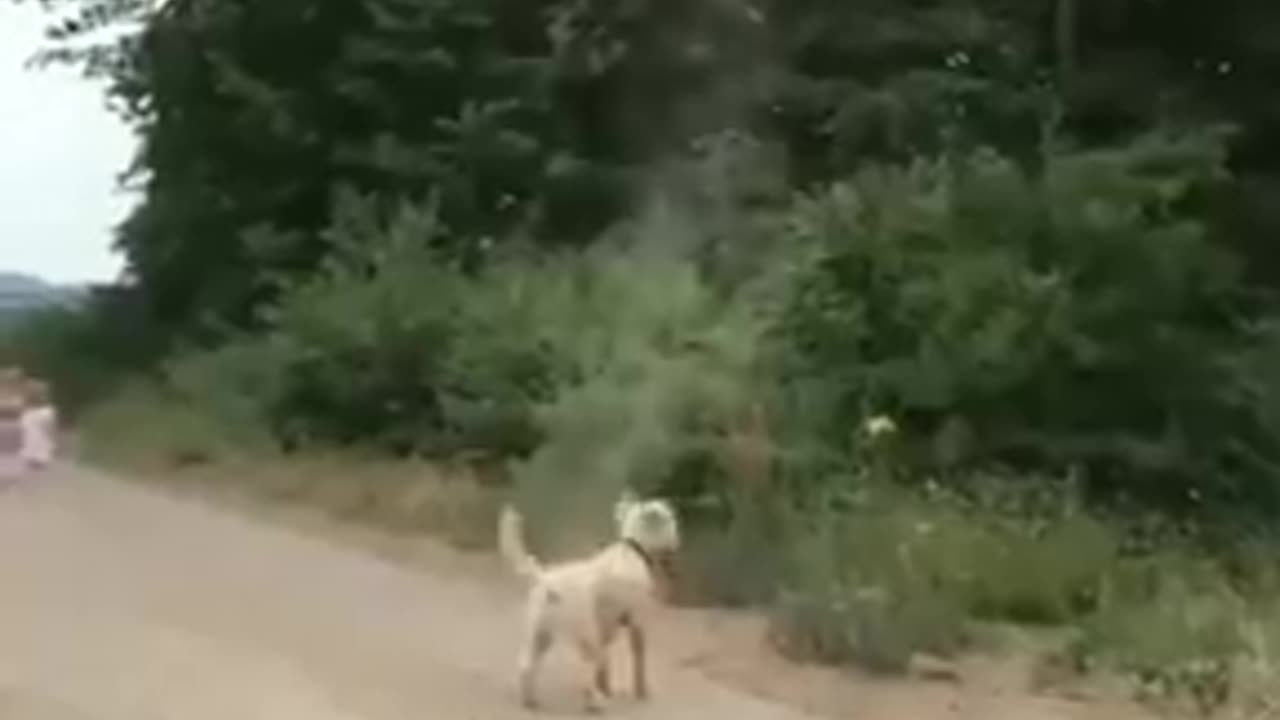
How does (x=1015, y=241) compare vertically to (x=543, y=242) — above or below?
below

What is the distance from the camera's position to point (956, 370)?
15.7 metres

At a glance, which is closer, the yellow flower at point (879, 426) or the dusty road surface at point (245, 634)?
the dusty road surface at point (245, 634)

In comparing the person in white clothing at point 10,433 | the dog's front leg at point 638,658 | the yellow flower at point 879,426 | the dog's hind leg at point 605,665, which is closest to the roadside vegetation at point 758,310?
the yellow flower at point 879,426

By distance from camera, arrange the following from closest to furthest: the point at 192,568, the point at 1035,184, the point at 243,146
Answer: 1. the point at 192,568
2. the point at 1035,184
3. the point at 243,146

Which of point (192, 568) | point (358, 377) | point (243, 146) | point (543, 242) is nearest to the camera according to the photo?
point (192, 568)

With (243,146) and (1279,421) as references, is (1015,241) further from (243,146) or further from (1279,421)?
(243,146)

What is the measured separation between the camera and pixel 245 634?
11578 millimetres

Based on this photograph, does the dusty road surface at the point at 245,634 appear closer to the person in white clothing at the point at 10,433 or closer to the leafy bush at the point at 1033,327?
Result: the person in white clothing at the point at 10,433

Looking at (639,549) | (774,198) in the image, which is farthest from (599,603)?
(774,198)

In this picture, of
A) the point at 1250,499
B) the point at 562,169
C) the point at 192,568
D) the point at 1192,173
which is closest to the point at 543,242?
the point at 562,169

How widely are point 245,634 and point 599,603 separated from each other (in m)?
2.20

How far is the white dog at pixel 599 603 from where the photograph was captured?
9.94 meters

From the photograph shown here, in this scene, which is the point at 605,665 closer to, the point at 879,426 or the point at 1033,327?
the point at 879,426

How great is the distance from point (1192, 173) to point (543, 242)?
21.3ft
